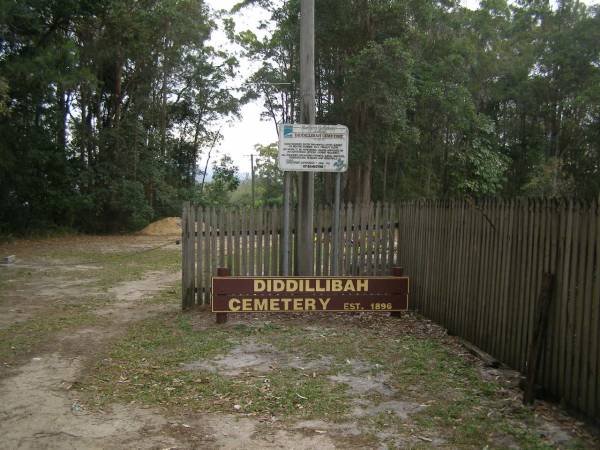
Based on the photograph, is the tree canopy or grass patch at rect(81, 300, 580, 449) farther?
the tree canopy

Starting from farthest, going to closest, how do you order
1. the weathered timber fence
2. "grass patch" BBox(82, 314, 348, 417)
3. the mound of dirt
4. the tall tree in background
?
the mound of dirt < the tall tree in background < "grass patch" BBox(82, 314, 348, 417) < the weathered timber fence

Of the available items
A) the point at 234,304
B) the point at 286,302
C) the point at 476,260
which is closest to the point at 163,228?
the point at 234,304

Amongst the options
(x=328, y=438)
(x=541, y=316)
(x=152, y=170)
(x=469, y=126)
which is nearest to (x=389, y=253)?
(x=541, y=316)

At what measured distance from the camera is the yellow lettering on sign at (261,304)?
25.7 feet

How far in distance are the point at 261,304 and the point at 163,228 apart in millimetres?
21132

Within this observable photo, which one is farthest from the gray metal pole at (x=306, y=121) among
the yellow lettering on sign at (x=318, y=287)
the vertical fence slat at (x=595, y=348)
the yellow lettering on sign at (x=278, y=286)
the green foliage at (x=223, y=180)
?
the green foliage at (x=223, y=180)

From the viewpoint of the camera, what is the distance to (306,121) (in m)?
8.90

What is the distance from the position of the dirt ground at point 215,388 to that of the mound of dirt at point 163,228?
17.3 m

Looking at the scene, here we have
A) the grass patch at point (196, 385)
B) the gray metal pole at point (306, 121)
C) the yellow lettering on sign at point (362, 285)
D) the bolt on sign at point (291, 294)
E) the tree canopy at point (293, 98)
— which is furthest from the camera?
the tree canopy at point (293, 98)

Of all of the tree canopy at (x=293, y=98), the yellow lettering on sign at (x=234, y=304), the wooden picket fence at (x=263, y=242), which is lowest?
the yellow lettering on sign at (x=234, y=304)

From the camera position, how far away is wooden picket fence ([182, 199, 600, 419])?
15.1ft

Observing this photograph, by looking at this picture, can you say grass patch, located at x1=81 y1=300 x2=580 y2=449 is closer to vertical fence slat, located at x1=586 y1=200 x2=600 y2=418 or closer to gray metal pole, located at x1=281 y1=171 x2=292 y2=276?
vertical fence slat, located at x1=586 y1=200 x2=600 y2=418

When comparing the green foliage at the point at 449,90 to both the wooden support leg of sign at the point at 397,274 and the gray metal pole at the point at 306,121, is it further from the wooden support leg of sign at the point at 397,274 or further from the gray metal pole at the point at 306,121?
the wooden support leg of sign at the point at 397,274

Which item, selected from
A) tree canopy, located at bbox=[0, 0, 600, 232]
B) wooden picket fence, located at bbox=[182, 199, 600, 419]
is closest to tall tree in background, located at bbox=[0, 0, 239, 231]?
tree canopy, located at bbox=[0, 0, 600, 232]
